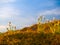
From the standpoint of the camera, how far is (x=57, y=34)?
1155 cm

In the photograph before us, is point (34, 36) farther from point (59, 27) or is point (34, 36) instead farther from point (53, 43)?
point (59, 27)

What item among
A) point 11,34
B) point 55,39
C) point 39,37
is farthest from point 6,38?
point 55,39

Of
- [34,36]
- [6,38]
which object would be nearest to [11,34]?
[6,38]

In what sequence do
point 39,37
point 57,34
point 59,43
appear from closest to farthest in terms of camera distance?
point 59,43 → point 39,37 → point 57,34

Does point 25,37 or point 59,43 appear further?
point 25,37

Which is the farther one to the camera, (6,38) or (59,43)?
(6,38)

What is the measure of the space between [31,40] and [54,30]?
219 cm

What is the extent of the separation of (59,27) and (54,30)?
42cm

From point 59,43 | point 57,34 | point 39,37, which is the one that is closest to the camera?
point 59,43

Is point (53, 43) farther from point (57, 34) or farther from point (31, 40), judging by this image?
point (57, 34)

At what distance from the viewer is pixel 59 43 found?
988cm

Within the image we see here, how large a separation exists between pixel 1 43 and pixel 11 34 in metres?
1.56

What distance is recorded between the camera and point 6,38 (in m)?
10.9

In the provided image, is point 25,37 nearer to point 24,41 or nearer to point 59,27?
point 24,41
